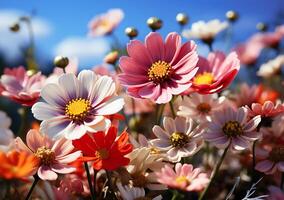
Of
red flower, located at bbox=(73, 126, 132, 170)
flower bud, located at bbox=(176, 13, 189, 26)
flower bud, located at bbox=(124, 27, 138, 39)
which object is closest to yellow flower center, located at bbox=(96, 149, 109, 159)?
red flower, located at bbox=(73, 126, 132, 170)

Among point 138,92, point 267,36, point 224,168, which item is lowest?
point 224,168

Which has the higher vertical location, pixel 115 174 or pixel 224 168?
pixel 115 174

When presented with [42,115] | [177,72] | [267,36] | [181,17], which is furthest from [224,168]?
[267,36]

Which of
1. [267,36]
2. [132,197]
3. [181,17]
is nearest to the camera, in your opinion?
[132,197]

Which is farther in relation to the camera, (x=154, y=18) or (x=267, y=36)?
(x=267, y=36)

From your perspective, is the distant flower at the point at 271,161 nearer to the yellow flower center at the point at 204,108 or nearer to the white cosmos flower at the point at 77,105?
the yellow flower center at the point at 204,108

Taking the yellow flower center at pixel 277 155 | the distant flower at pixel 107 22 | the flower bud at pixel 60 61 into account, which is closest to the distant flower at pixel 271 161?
the yellow flower center at pixel 277 155

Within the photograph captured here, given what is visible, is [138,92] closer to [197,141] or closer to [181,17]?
[197,141]
